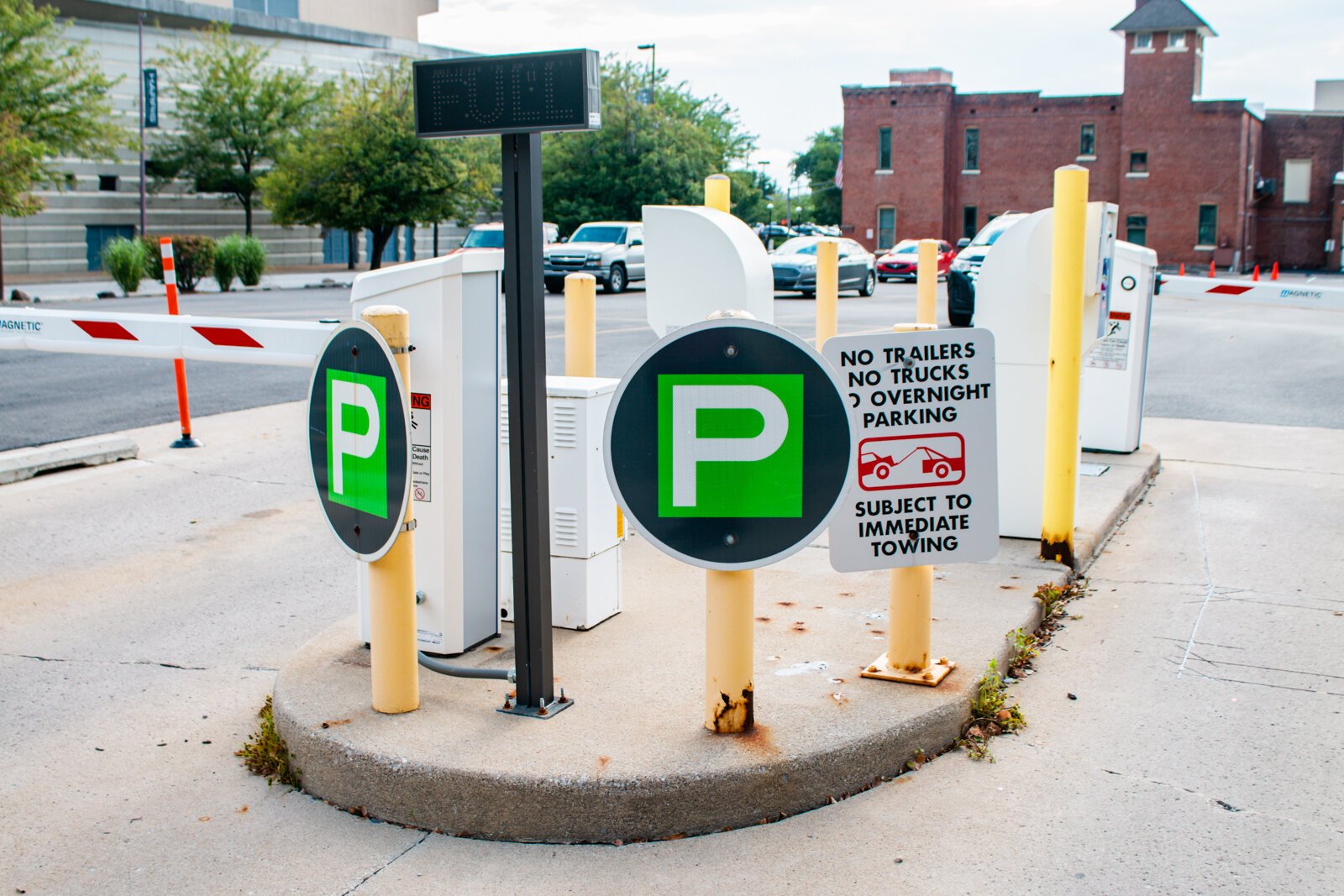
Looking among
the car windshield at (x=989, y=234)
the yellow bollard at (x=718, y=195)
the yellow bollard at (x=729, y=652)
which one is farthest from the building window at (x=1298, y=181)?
the yellow bollard at (x=729, y=652)

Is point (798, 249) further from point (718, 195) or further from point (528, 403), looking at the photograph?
point (528, 403)

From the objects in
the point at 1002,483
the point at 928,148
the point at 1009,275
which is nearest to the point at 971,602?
the point at 1002,483

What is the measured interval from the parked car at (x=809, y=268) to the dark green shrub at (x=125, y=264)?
14.9 meters

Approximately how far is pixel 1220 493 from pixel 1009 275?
3.00 m

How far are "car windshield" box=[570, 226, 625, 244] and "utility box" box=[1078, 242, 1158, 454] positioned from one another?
2303cm

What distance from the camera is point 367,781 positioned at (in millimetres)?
3697

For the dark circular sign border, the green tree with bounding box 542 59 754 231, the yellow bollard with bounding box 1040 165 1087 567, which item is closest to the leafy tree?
the green tree with bounding box 542 59 754 231

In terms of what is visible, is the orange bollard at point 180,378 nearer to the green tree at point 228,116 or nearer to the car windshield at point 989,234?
the car windshield at point 989,234

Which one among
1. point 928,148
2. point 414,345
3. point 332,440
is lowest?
point 332,440

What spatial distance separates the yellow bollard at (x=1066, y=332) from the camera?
5.59 metres

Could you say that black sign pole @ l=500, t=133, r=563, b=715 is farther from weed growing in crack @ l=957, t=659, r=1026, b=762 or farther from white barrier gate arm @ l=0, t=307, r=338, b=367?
white barrier gate arm @ l=0, t=307, r=338, b=367

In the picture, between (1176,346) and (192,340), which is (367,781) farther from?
(1176,346)

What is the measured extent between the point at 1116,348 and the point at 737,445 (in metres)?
6.29

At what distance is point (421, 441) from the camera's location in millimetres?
4375
